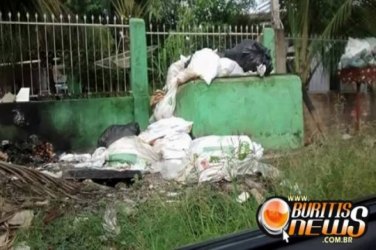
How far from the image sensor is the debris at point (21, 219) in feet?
13.3

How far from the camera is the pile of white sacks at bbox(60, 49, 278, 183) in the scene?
17.1ft

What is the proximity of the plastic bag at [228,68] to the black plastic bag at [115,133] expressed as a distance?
4.47 feet

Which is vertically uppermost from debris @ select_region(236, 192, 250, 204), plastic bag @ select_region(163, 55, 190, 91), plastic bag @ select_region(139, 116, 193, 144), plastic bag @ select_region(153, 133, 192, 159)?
plastic bag @ select_region(163, 55, 190, 91)

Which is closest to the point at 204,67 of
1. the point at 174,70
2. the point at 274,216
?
the point at 174,70

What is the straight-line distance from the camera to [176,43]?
8164 mm

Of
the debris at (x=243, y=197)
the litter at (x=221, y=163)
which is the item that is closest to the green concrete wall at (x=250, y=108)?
the litter at (x=221, y=163)

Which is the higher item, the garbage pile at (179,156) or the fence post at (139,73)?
the fence post at (139,73)

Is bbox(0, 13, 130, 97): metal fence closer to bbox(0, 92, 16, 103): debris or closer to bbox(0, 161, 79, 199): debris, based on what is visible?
bbox(0, 92, 16, 103): debris

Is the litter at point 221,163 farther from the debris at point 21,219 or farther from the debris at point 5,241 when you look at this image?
the debris at point 5,241

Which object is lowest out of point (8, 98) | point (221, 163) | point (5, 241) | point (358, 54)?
point (5, 241)

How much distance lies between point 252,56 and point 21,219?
456 cm

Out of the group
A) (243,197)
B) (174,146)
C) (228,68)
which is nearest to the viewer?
(243,197)

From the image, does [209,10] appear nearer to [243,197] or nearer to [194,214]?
[243,197]

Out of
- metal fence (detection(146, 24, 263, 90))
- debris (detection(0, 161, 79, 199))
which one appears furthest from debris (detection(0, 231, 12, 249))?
metal fence (detection(146, 24, 263, 90))
